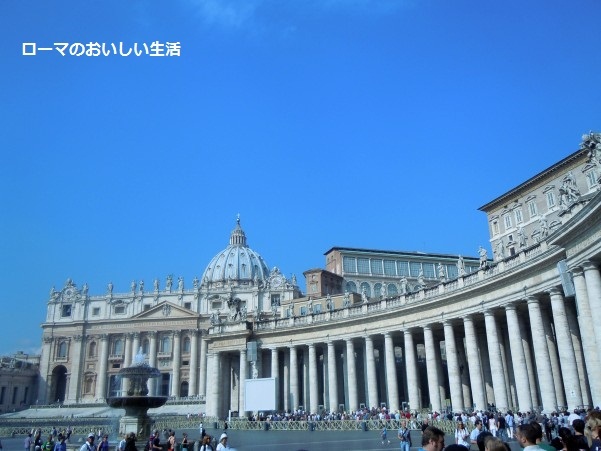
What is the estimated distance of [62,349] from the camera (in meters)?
126

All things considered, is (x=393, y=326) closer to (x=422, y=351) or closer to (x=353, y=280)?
(x=422, y=351)

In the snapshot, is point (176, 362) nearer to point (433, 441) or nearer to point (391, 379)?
point (391, 379)

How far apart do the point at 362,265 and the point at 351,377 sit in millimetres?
54528

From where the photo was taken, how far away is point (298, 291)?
129 m

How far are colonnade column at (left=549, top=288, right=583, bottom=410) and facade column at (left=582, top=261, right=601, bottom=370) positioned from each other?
4.67 m

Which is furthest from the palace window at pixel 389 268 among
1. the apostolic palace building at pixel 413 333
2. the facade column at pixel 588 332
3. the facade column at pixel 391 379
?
the facade column at pixel 588 332

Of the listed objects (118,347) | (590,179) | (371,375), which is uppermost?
(590,179)

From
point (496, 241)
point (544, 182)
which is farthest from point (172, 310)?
point (544, 182)

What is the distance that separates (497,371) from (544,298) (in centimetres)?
631

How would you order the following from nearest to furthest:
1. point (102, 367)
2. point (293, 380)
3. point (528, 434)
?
point (528, 434), point (293, 380), point (102, 367)

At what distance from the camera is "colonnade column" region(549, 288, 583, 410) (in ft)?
95.9

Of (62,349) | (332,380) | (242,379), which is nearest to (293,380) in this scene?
(332,380)

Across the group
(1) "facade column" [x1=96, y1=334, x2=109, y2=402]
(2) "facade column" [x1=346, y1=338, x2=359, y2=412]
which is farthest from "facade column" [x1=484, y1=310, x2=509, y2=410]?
(1) "facade column" [x1=96, y1=334, x2=109, y2=402]

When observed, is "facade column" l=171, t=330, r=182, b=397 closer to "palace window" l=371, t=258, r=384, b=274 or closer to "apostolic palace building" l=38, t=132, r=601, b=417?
"apostolic palace building" l=38, t=132, r=601, b=417
